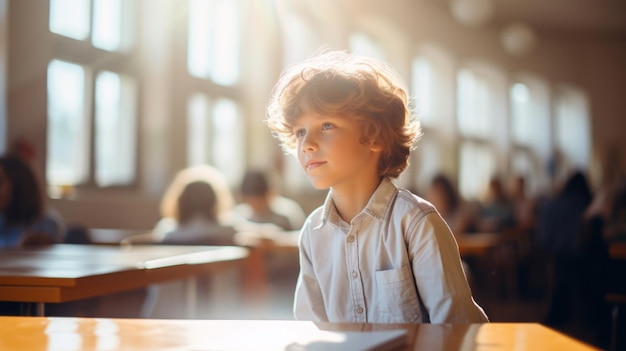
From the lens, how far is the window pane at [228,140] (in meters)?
8.85

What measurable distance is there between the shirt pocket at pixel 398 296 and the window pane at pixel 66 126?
5.23m

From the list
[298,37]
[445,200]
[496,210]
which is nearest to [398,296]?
[445,200]

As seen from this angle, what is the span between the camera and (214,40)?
29.0 feet

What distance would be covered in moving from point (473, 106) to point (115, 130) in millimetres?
9170

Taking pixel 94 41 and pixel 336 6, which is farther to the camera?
pixel 336 6

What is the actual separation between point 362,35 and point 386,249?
435 inches

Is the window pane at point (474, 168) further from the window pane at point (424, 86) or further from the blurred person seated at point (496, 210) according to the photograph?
the blurred person seated at point (496, 210)

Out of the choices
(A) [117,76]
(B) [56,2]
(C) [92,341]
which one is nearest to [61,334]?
(C) [92,341]

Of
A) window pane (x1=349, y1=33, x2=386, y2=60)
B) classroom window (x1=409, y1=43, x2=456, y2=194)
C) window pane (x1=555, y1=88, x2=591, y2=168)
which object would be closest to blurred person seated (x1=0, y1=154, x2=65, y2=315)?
window pane (x1=349, y1=33, x2=386, y2=60)

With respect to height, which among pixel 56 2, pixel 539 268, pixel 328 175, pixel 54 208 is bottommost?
pixel 539 268

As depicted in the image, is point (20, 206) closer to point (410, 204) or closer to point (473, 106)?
point (410, 204)

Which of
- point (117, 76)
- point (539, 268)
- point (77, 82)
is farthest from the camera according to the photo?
point (539, 268)

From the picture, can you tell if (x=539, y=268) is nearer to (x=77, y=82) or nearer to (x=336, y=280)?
(x=77, y=82)

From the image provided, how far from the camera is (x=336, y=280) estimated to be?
1.50 m
